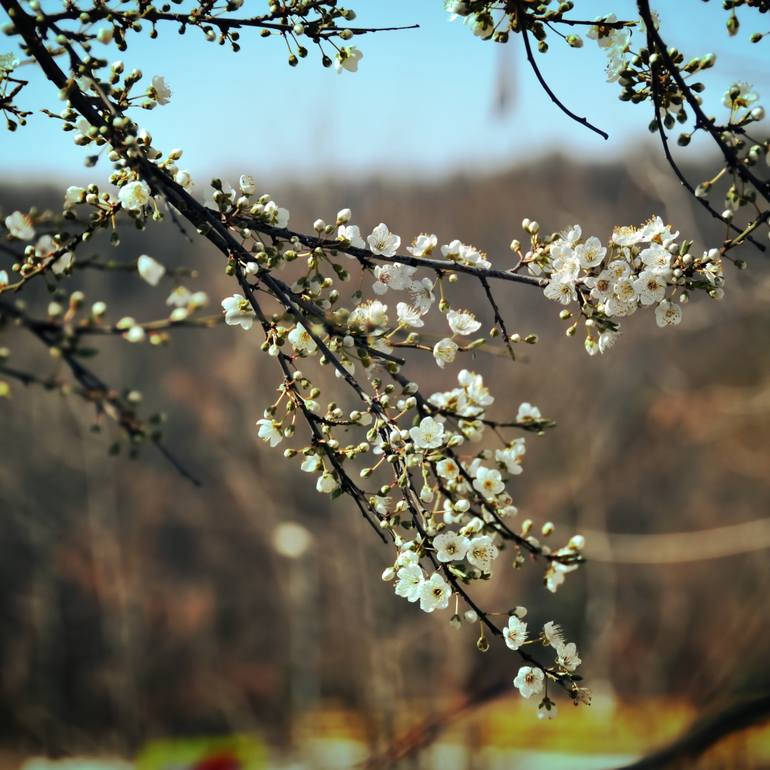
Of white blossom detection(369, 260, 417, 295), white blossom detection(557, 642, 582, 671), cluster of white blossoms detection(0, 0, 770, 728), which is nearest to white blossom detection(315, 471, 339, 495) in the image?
cluster of white blossoms detection(0, 0, 770, 728)

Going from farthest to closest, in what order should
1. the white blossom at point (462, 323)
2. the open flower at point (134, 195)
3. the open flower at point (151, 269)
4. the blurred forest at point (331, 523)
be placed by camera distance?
the blurred forest at point (331, 523) < the white blossom at point (462, 323) < the open flower at point (134, 195) < the open flower at point (151, 269)

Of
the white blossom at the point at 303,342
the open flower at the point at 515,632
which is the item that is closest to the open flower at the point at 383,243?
the white blossom at the point at 303,342

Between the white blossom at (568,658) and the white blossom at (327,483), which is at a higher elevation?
the white blossom at (327,483)

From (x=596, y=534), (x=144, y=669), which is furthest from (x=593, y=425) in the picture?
(x=144, y=669)

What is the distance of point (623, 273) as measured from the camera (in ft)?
4.69

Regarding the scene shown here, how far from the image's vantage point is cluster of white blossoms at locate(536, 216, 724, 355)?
4.68 feet

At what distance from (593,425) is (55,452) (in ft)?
30.2

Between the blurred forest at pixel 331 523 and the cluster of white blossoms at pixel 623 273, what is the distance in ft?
33.3

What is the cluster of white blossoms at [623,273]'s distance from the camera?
4.68 ft

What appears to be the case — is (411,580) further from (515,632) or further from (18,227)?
(18,227)

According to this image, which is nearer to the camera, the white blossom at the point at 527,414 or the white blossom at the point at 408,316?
the white blossom at the point at 408,316

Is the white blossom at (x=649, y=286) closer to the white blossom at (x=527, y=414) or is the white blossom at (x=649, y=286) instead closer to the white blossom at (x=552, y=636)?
the white blossom at (x=527, y=414)

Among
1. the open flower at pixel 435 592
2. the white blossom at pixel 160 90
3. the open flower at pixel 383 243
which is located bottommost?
the open flower at pixel 435 592

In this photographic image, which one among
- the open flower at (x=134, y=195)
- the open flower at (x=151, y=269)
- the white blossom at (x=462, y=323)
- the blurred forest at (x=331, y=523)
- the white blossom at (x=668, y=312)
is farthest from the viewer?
the blurred forest at (x=331, y=523)
